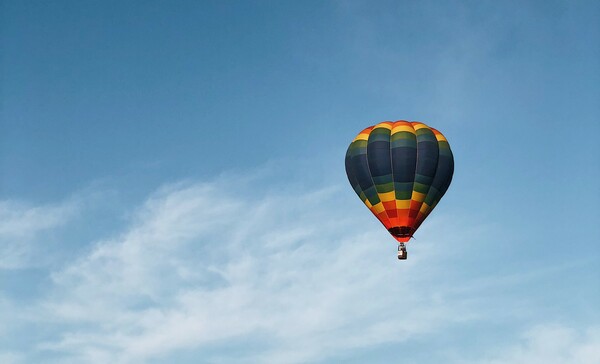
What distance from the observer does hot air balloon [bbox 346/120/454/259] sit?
3258 inches

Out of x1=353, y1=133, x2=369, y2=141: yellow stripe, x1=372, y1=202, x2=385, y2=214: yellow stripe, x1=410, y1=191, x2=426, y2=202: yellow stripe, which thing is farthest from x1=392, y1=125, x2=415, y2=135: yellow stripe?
x1=372, y1=202, x2=385, y2=214: yellow stripe

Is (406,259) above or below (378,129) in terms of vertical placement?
below

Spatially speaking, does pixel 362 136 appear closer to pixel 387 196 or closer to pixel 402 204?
pixel 387 196

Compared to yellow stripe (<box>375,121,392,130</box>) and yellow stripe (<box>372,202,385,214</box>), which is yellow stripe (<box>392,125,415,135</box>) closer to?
yellow stripe (<box>375,121,392,130</box>)

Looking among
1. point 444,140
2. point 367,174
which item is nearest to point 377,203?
point 367,174

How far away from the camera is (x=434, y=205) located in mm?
84812

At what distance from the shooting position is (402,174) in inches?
3248

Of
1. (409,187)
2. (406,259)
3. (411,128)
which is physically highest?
(411,128)

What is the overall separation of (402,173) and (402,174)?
8 centimetres

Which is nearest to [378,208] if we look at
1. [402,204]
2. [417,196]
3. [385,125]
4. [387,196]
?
[387,196]

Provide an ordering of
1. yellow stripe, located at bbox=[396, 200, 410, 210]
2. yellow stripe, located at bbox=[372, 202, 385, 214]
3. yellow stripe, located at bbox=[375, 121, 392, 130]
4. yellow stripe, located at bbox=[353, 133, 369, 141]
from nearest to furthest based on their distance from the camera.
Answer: yellow stripe, located at bbox=[396, 200, 410, 210]
yellow stripe, located at bbox=[372, 202, 385, 214]
yellow stripe, located at bbox=[375, 121, 392, 130]
yellow stripe, located at bbox=[353, 133, 369, 141]

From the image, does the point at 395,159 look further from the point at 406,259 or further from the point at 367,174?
the point at 406,259

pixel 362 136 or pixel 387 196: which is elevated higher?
pixel 362 136

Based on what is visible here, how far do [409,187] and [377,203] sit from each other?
2.95 metres
